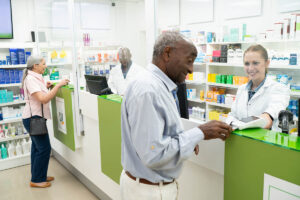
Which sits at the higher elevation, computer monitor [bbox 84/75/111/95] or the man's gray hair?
the man's gray hair

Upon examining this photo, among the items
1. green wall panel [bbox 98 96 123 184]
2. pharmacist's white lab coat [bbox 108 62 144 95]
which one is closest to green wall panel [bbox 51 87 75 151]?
green wall panel [bbox 98 96 123 184]

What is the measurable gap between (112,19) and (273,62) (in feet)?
18.3

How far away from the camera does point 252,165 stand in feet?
4.84

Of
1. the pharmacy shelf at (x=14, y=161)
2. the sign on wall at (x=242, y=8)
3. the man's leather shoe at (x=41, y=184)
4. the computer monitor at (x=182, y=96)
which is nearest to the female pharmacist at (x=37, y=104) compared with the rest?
the man's leather shoe at (x=41, y=184)

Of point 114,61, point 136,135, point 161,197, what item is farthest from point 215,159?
point 114,61

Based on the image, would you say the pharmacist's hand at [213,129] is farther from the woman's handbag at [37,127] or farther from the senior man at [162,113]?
the woman's handbag at [37,127]

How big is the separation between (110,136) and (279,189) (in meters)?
1.84

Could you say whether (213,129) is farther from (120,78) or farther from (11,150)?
(11,150)

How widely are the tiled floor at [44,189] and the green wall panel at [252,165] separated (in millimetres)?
2530

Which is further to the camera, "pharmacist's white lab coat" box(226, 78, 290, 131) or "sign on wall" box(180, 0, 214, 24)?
"sign on wall" box(180, 0, 214, 24)

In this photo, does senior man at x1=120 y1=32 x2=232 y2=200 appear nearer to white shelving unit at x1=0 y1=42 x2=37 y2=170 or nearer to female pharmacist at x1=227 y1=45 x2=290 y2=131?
female pharmacist at x1=227 y1=45 x2=290 y2=131

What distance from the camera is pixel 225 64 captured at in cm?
534

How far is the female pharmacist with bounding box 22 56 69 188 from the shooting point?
357 centimetres

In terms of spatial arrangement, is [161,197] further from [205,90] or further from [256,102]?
[205,90]
